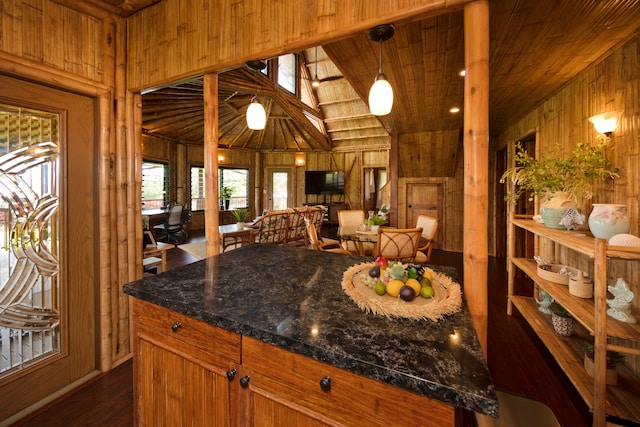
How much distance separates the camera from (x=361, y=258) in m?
1.91

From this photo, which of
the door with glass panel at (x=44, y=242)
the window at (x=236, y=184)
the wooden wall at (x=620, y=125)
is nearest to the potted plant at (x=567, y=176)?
the wooden wall at (x=620, y=125)

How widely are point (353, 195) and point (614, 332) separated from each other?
320 inches

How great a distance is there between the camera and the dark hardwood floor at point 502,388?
1.72 meters

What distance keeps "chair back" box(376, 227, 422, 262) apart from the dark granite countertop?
51.2 inches

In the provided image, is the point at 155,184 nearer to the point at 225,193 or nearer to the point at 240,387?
the point at 225,193

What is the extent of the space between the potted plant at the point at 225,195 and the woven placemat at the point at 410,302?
824cm

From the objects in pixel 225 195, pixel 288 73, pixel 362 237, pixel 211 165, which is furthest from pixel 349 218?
pixel 225 195

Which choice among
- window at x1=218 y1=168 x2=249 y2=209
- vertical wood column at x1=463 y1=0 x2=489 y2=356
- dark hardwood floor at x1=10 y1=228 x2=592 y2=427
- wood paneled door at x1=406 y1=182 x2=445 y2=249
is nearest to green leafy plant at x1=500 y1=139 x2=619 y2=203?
A: vertical wood column at x1=463 y1=0 x2=489 y2=356

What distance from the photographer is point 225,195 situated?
888 centimetres

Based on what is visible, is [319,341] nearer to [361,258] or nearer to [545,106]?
[361,258]

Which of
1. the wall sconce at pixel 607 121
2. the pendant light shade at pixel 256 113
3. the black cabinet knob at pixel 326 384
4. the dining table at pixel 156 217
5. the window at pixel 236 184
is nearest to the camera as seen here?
the black cabinet knob at pixel 326 384

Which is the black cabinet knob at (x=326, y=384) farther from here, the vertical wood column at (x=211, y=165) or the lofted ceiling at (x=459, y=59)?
the lofted ceiling at (x=459, y=59)

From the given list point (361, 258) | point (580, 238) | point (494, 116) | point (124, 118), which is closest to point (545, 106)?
point (494, 116)

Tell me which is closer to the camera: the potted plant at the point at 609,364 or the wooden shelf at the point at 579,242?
the wooden shelf at the point at 579,242
